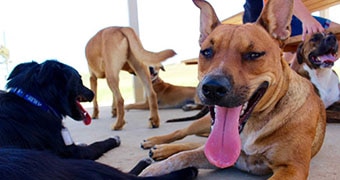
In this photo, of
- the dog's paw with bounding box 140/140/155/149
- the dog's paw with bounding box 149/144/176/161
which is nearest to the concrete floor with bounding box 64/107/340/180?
the dog's paw with bounding box 140/140/155/149

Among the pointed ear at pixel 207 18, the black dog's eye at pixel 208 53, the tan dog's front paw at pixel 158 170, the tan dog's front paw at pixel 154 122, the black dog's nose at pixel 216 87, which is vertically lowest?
the tan dog's front paw at pixel 154 122

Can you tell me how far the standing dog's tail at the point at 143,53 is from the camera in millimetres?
3337

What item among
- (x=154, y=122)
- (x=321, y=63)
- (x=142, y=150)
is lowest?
(x=154, y=122)

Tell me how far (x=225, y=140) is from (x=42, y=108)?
3.96ft

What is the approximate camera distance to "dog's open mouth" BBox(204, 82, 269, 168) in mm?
1512

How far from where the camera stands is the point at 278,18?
5.62 ft

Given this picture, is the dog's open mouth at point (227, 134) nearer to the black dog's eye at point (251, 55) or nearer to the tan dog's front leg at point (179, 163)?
the black dog's eye at point (251, 55)

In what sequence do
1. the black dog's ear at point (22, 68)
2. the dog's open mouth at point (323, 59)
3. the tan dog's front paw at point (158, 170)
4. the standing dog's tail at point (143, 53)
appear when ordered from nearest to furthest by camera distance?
1. the tan dog's front paw at point (158, 170)
2. the black dog's ear at point (22, 68)
3. the standing dog's tail at point (143, 53)
4. the dog's open mouth at point (323, 59)

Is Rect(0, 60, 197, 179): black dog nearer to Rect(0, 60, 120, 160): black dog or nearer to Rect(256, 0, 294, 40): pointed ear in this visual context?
Rect(0, 60, 120, 160): black dog

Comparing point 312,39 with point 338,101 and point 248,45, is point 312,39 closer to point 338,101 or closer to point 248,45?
point 338,101

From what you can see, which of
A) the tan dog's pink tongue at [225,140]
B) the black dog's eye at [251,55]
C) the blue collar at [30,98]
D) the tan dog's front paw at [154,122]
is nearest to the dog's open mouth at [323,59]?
the tan dog's front paw at [154,122]

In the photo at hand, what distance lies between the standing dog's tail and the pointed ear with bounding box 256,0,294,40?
1628 millimetres

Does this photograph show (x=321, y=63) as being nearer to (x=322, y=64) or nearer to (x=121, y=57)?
(x=322, y=64)

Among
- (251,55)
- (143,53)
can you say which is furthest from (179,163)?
(143,53)
